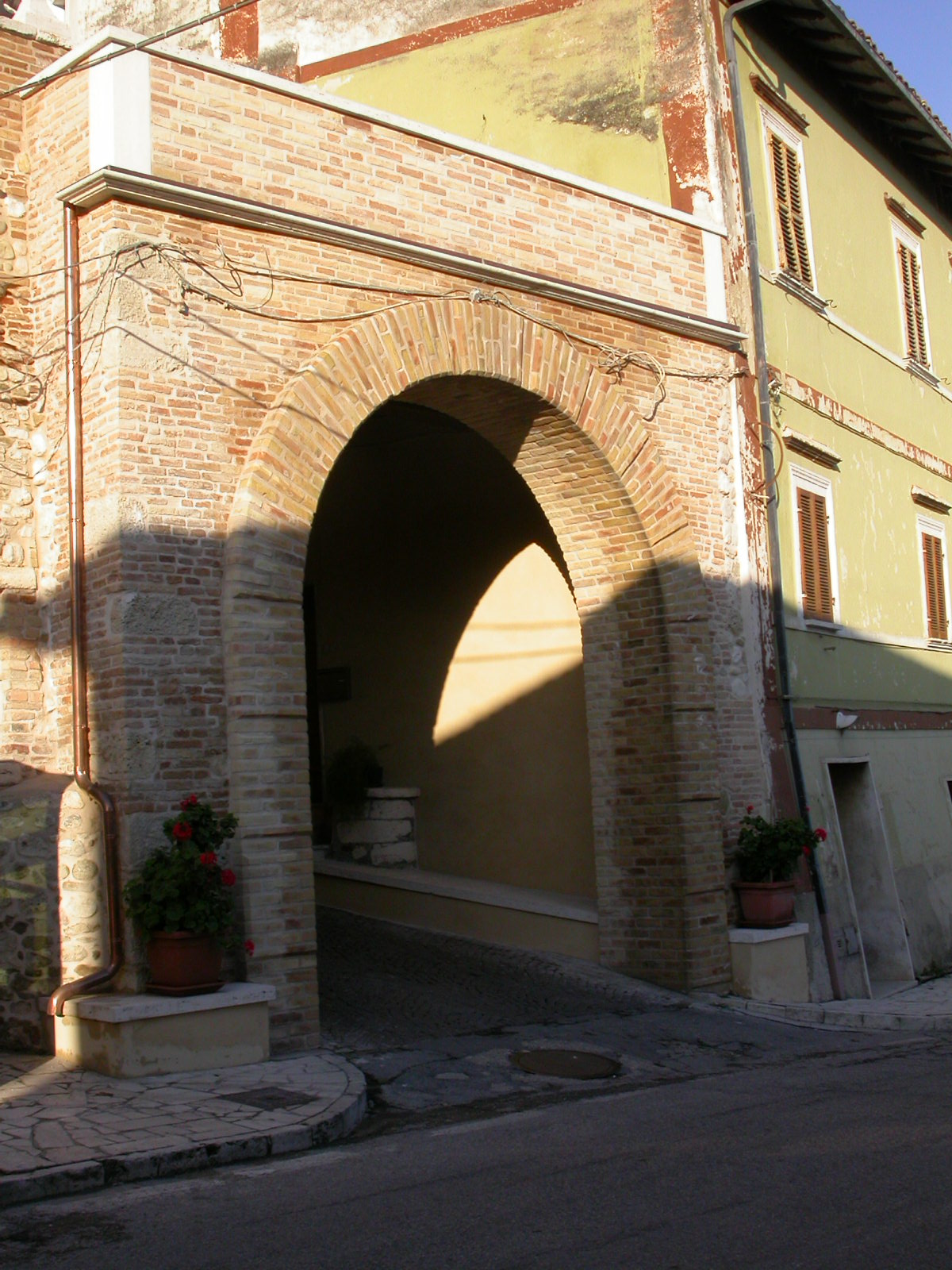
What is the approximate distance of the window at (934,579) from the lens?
16562 mm

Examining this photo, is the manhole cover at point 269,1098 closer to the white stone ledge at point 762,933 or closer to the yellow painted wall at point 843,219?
the white stone ledge at point 762,933

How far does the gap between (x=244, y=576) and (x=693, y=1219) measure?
15.2 ft

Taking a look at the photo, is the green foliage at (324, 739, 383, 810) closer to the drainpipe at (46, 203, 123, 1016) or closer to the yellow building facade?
the yellow building facade

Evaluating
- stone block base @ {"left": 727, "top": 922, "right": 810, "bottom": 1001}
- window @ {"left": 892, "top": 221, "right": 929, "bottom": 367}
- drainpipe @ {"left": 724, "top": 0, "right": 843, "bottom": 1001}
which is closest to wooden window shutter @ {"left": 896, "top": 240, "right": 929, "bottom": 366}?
window @ {"left": 892, "top": 221, "right": 929, "bottom": 367}

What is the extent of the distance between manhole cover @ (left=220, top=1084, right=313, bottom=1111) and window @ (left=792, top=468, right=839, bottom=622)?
7578mm

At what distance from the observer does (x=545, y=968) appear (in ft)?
36.1

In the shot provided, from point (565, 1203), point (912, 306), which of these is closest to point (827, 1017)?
point (565, 1203)

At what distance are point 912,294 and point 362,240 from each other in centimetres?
1012

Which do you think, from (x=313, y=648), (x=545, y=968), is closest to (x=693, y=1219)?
(x=545, y=968)

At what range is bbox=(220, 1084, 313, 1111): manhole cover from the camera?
681 centimetres

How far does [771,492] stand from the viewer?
41.0ft

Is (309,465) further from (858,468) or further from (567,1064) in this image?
(858,468)

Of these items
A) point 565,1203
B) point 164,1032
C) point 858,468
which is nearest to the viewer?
point 565,1203

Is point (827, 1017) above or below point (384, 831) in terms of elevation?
below
